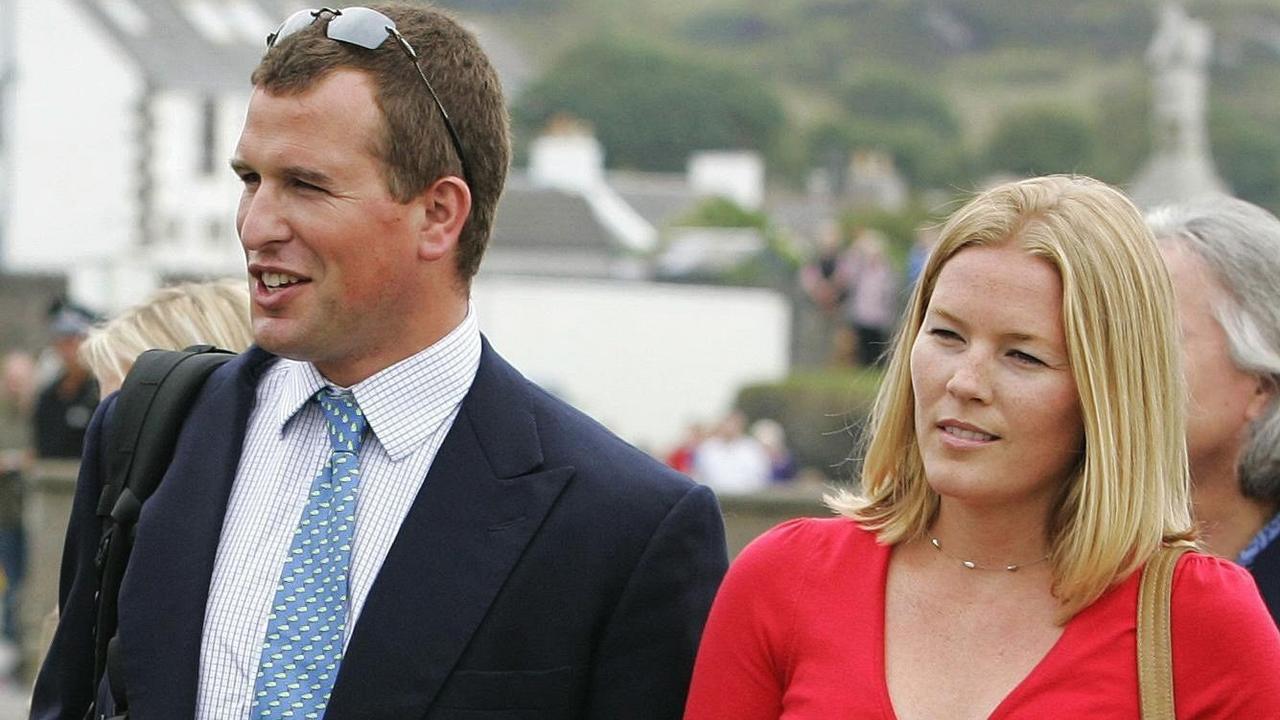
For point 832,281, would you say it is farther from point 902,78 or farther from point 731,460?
point 902,78

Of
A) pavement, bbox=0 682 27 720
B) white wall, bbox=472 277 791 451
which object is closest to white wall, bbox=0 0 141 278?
white wall, bbox=472 277 791 451

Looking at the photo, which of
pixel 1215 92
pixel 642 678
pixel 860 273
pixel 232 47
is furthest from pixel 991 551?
pixel 1215 92

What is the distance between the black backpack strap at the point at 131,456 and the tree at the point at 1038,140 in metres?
126

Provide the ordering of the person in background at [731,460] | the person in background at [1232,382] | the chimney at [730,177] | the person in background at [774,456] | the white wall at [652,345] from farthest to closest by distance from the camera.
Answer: the chimney at [730,177]
the white wall at [652,345]
the person in background at [774,456]
the person in background at [731,460]
the person in background at [1232,382]

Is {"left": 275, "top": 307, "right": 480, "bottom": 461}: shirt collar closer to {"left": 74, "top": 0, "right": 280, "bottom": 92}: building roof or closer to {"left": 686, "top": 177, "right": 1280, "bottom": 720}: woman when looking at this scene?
{"left": 686, "top": 177, "right": 1280, "bottom": 720}: woman

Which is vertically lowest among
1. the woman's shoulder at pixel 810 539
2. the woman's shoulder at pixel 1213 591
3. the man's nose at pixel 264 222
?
the woman's shoulder at pixel 810 539

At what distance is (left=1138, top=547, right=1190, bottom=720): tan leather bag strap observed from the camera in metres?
2.99

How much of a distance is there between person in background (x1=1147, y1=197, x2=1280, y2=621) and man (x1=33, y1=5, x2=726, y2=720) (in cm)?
117

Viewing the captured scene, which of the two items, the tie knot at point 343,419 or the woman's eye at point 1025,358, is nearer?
the woman's eye at point 1025,358

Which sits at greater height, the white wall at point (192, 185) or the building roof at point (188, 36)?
the building roof at point (188, 36)

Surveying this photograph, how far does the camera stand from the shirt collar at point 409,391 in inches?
129

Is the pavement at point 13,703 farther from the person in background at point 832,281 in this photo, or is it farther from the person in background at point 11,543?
the person in background at point 832,281

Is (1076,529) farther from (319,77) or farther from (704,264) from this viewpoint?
(704,264)

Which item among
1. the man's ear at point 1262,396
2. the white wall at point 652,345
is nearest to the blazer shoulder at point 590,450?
the man's ear at point 1262,396
